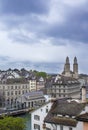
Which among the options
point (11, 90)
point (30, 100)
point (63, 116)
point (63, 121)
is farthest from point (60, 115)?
point (11, 90)

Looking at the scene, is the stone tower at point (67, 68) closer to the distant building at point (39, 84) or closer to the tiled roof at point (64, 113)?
the distant building at point (39, 84)

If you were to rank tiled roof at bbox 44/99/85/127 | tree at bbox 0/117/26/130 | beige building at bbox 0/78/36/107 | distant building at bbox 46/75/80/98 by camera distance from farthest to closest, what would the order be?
1. distant building at bbox 46/75/80/98
2. beige building at bbox 0/78/36/107
3. tree at bbox 0/117/26/130
4. tiled roof at bbox 44/99/85/127

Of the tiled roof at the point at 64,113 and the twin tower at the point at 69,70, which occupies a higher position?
the twin tower at the point at 69,70

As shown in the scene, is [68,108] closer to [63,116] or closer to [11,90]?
[63,116]

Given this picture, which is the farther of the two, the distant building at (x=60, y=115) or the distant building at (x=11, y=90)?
the distant building at (x=11, y=90)

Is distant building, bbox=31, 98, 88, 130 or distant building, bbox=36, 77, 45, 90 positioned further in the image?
distant building, bbox=36, 77, 45, 90

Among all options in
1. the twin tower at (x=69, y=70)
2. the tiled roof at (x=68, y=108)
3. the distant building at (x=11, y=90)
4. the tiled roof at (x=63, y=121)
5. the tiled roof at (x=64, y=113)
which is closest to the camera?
the tiled roof at (x=63, y=121)

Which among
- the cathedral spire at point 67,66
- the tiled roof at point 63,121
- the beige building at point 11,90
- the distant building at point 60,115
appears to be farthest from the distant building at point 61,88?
the tiled roof at point 63,121

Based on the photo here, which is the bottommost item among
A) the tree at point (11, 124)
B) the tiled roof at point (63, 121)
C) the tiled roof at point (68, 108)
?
the tree at point (11, 124)

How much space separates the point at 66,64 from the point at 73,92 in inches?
1467

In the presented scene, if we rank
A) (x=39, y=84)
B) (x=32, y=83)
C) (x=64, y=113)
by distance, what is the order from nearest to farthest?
(x=64, y=113) → (x=32, y=83) → (x=39, y=84)

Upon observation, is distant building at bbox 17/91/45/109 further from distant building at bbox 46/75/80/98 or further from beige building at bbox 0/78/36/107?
distant building at bbox 46/75/80/98

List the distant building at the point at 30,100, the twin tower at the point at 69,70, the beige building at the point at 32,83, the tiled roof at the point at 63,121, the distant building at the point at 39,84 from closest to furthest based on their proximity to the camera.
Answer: the tiled roof at the point at 63,121 < the distant building at the point at 30,100 < the beige building at the point at 32,83 < the distant building at the point at 39,84 < the twin tower at the point at 69,70

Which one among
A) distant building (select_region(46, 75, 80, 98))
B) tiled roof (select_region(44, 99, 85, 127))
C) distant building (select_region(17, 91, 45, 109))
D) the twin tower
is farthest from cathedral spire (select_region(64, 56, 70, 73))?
tiled roof (select_region(44, 99, 85, 127))
